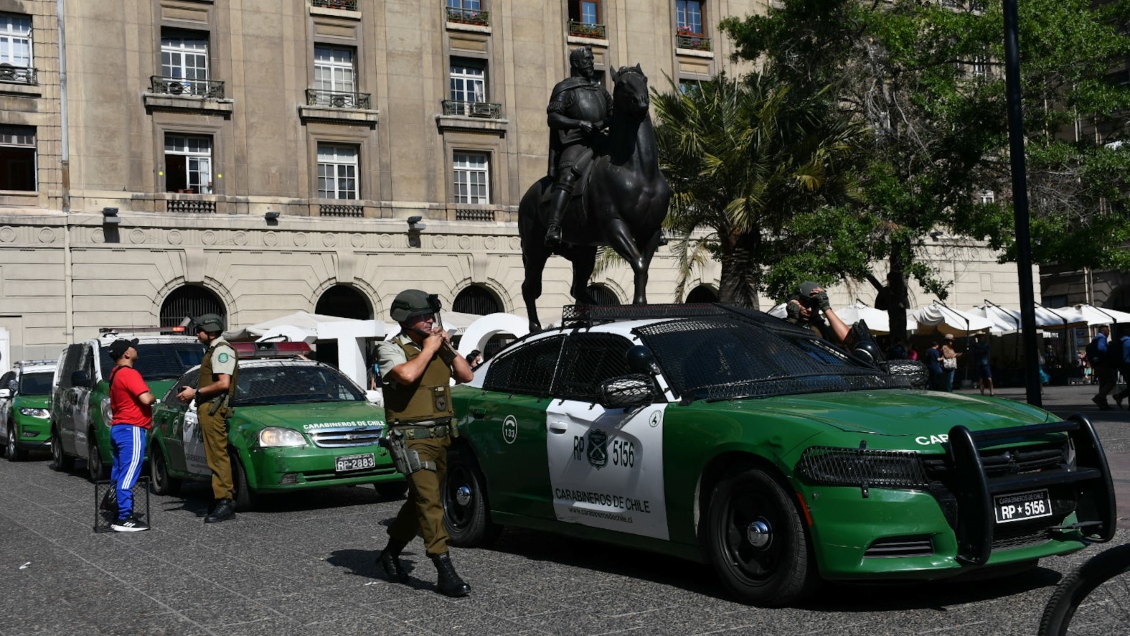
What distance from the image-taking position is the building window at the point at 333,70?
3434 centimetres

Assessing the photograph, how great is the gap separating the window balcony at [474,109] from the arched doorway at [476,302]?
4938mm

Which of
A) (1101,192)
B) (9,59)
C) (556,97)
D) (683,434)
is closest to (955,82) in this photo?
(1101,192)

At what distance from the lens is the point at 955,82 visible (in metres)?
22.7

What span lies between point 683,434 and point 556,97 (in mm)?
5508

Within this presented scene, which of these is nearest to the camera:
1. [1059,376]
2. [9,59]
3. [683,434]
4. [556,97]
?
[683,434]

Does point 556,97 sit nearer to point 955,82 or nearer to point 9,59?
point 955,82

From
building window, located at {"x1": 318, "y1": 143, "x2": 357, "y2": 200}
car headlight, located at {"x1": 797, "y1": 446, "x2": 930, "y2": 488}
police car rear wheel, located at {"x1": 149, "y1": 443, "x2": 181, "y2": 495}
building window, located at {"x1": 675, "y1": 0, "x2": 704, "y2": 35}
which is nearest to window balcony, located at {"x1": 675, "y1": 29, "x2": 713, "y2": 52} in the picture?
building window, located at {"x1": 675, "y1": 0, "x2": 704, "y2": 35}

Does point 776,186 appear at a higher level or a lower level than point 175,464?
higher

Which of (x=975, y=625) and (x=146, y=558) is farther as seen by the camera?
(x=146, y=558)

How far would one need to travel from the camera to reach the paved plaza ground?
20.9ft

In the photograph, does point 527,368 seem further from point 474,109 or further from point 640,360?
point 474,109

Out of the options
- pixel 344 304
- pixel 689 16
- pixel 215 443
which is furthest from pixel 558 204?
pixel 689 16

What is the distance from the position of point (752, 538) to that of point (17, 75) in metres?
29.2

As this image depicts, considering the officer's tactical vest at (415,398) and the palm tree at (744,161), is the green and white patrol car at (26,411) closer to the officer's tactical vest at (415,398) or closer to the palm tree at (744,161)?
the palm tree at (744,161)
